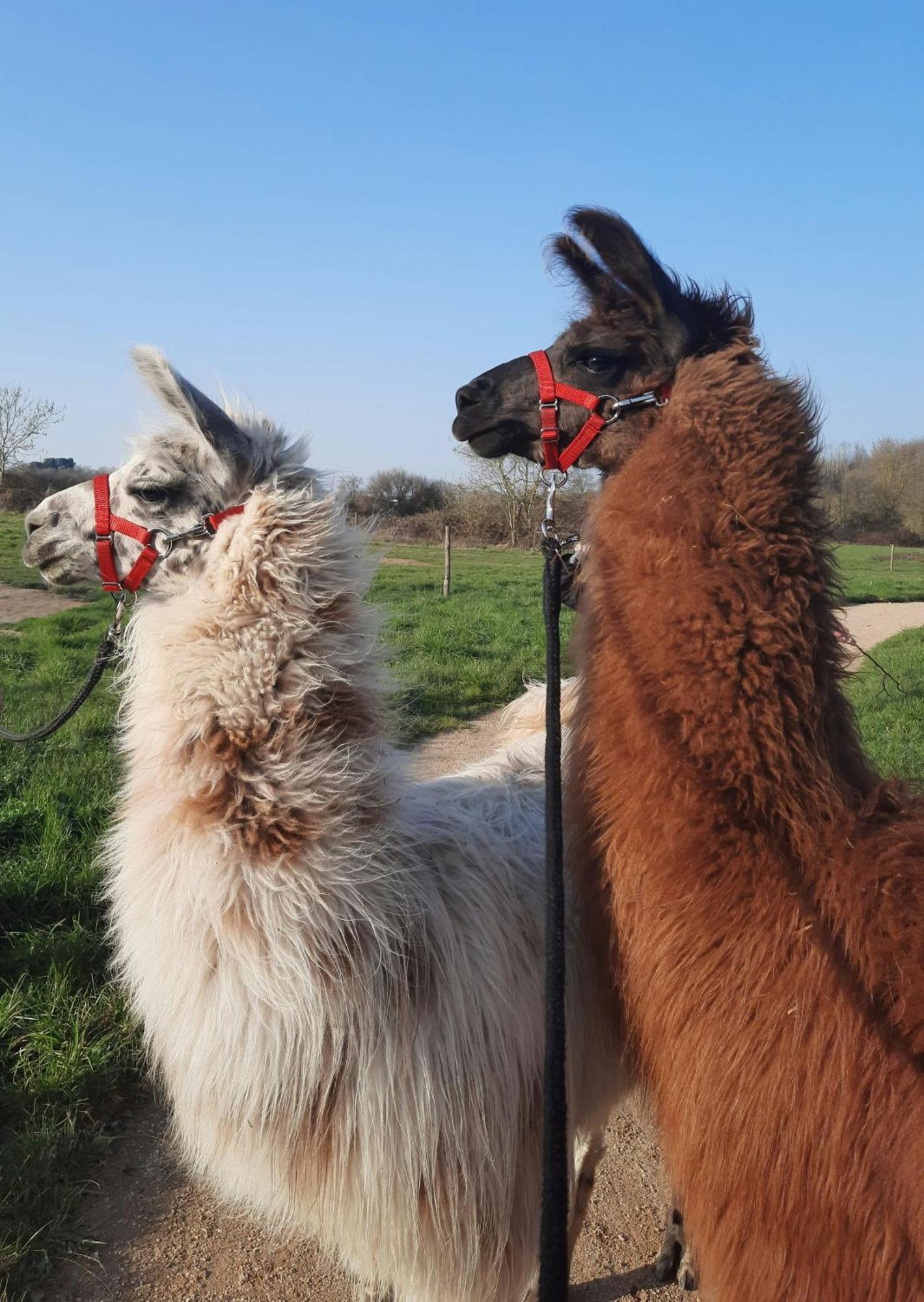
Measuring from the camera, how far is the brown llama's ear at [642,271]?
1.72m

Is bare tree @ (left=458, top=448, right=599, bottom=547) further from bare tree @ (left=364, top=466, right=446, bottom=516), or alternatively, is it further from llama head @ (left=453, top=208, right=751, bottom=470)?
llama head @ (left=453, top=208, right=751, bottom=470)

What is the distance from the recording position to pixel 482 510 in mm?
21609

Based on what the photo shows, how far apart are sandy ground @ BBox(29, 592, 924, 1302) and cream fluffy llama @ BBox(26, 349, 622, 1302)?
0.44 m

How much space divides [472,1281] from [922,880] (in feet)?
3.93

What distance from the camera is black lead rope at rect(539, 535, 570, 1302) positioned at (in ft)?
4.21

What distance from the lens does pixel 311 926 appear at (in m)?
1.52

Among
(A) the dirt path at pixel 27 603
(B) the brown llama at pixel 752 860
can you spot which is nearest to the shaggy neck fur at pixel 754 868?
(B) the brown llama at pixel 752 860

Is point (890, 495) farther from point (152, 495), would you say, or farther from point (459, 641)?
point (152, 495)

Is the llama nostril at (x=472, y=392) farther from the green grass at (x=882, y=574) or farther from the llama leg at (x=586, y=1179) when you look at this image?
the green grass at (x=882, y=574)

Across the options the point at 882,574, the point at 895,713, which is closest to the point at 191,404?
the point at 895,713

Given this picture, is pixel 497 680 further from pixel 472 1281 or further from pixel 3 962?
pixel 472 1281

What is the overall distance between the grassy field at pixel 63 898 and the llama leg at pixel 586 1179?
121 cm

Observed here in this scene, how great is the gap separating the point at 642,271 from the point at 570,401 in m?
0.30

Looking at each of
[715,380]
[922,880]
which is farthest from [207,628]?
[922,880]
